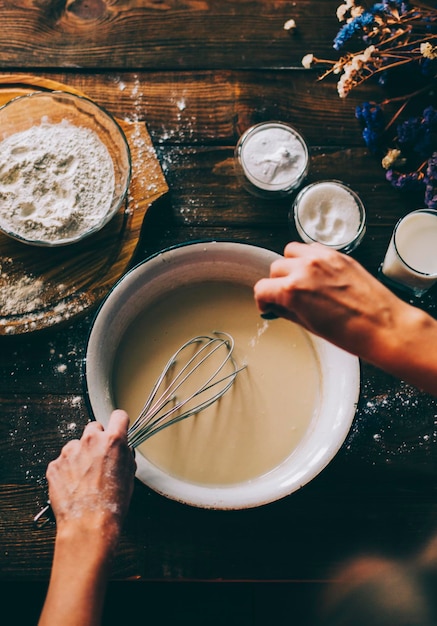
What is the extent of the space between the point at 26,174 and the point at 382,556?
767mm

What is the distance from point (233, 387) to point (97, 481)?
0.24 metres

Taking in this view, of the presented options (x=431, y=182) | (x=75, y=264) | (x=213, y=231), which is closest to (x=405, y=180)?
(x=431, y=182)

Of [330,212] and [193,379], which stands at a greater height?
[330,212]

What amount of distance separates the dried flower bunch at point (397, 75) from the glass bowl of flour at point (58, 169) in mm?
355

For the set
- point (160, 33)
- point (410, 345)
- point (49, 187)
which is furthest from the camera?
point (160, 33)

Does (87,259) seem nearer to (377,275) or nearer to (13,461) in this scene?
(13,461)

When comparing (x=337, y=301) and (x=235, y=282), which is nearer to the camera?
(x=337, y=301)

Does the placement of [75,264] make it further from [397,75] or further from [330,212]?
[397,75]

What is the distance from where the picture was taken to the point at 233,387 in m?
0.81

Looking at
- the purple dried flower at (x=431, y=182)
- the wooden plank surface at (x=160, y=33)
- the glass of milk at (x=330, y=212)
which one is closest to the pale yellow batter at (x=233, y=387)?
the glass of milk at (x=330, y=212)

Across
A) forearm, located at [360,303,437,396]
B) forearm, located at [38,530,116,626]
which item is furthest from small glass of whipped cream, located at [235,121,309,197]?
forearm, located at [38,530,116,626]

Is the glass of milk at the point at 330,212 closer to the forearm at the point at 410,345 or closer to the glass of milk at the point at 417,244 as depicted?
the glass of milk at the point at 417,244

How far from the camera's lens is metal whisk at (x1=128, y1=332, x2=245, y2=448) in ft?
2.60

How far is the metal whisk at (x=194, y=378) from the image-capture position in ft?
2.60
